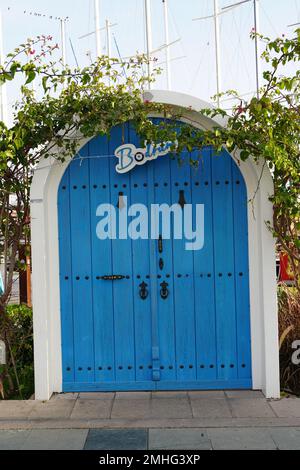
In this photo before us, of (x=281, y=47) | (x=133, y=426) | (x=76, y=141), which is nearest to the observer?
(x=133, y=426)

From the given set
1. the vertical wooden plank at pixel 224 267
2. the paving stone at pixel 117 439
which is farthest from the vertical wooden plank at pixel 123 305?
the paving stone at pixel 117 439

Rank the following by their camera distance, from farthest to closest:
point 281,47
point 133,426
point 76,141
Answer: point 76,141
point 281,47
point 133,426

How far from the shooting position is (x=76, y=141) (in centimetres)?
593

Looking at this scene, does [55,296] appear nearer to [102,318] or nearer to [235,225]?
[102,318]

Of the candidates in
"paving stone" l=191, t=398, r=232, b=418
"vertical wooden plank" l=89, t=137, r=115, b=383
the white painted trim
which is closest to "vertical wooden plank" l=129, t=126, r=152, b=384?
"vertical wooden plank" l=89, t=137, r=115, b=383

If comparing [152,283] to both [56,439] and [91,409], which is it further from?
[56,439]

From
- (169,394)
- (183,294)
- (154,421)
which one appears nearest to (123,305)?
(183,294)

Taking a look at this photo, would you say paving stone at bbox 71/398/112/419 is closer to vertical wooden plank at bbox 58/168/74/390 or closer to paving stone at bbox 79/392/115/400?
paving stone at bbox 79/392/115/400

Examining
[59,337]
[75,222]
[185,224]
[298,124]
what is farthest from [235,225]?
[59,337]

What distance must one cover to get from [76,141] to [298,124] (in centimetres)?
216

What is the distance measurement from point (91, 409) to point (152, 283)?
1.35 metres

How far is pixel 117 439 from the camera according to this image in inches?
188

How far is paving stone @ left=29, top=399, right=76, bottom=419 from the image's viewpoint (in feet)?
17.6

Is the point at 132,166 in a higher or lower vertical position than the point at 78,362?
higher
